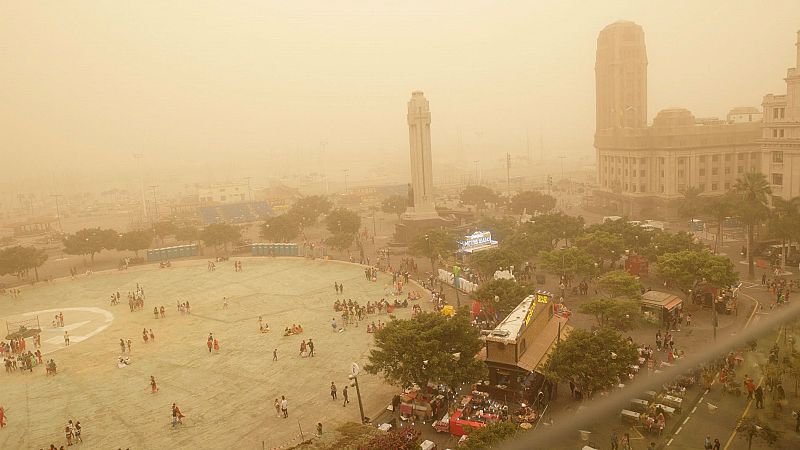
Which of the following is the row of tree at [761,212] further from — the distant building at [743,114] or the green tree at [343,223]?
the distant building at [743,114]

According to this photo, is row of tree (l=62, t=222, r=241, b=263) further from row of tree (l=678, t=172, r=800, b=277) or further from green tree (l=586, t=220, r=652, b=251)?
row of tree (l=678, t=172, r=800, b=277)

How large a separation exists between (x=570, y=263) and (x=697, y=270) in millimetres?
8183

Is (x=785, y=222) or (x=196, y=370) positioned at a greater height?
(x=785, y=222)

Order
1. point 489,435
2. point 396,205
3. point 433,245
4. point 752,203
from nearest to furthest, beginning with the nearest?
point 489,435
point 752,203
point 433,245
point 396,205

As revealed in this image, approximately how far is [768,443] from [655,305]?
14314mm

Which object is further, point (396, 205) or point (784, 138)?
point (396, 205)

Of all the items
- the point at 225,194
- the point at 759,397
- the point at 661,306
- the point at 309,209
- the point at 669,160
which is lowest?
the point at 759,397

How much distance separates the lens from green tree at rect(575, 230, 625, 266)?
44.8 meters

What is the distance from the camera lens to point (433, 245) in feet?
166

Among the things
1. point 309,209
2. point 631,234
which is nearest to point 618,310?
point 631,234

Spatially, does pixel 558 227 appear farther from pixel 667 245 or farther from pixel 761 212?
pixel 761 212

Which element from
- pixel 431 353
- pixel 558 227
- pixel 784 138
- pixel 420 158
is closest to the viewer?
pixel 431 353

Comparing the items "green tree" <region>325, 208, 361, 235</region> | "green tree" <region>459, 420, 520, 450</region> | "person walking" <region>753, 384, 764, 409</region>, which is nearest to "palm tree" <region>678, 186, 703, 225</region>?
"green tree" <region>325, 208, 361, 235</region>

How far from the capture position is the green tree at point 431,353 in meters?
23.8
